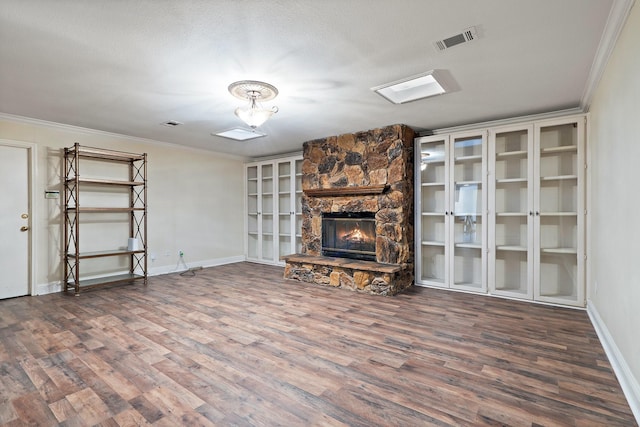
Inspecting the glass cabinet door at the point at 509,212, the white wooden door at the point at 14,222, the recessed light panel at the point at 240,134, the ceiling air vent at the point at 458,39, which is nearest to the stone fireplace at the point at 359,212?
the recessed light panel at the point at 240,134

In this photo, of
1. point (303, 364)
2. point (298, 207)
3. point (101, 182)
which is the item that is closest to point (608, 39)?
point (303, 364)

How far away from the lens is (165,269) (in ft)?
19.7

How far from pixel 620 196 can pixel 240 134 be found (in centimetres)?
471

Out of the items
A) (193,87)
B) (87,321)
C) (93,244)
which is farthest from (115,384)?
(93,244)

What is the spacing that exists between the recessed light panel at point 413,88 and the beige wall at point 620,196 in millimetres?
1297

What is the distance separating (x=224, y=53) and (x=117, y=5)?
753mm

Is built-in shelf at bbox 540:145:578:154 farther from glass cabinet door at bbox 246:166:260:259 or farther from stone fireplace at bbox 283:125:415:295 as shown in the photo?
glass cabinet door at bbox 246:166:260:259

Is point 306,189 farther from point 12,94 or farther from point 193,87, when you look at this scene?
point 12,94

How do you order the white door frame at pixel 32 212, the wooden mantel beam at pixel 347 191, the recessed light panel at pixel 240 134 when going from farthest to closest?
1. the recessed light panel at pixel 240 134
2. the wooden mantel beam at pixel 347 191
3. the white door frame at pixel 32 212

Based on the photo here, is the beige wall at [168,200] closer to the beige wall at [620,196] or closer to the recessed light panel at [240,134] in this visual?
the recessed light panel at [240,134]

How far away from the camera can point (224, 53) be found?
2.56 meters

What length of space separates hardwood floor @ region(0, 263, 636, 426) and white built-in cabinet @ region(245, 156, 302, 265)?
2.79 metres

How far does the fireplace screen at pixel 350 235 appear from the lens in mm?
5113

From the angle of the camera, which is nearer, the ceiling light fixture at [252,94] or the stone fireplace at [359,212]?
the ceiling light fixture at [252,94]
